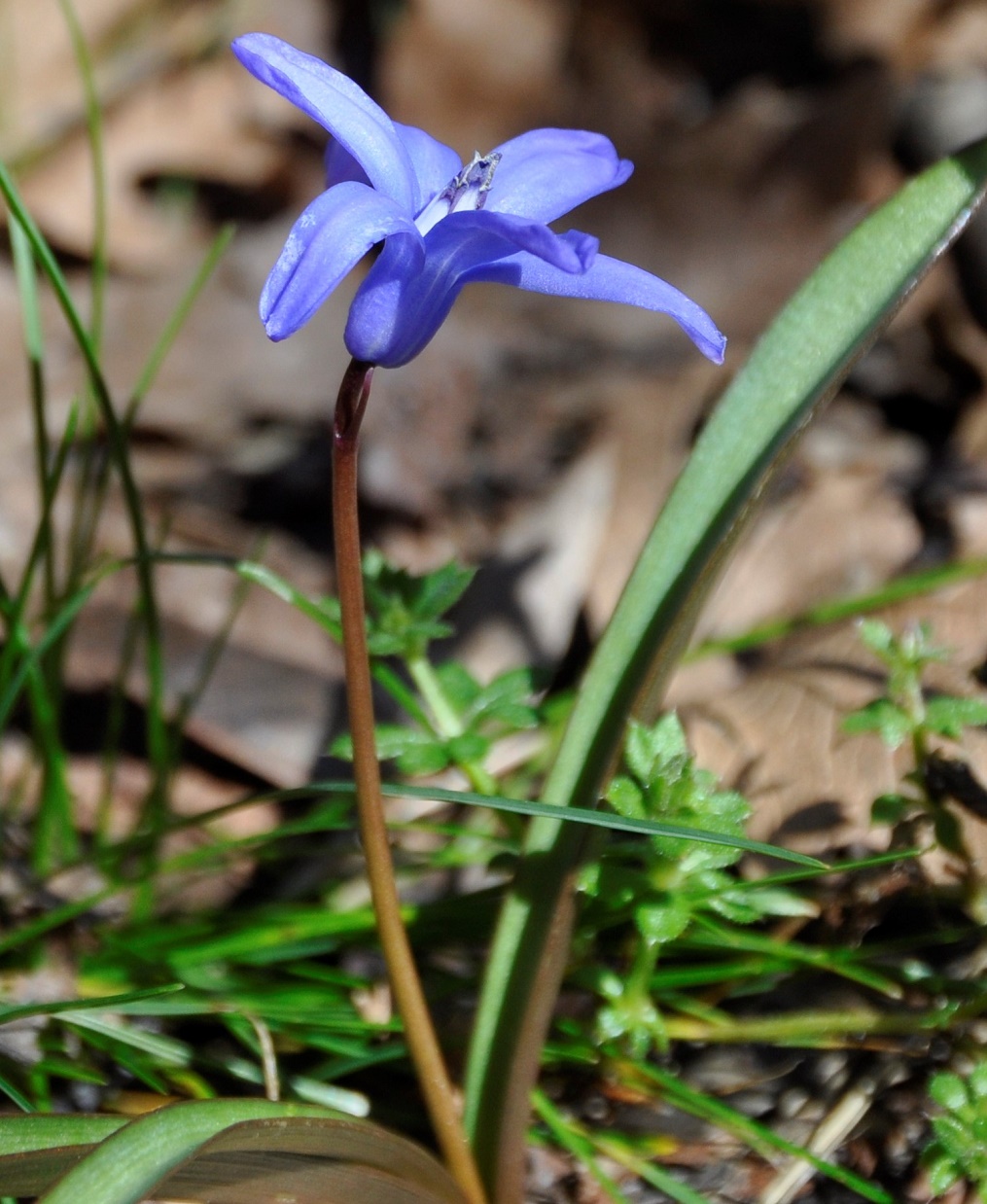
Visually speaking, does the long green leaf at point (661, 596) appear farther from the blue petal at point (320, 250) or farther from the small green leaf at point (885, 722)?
the blue petal at point (320, 250)

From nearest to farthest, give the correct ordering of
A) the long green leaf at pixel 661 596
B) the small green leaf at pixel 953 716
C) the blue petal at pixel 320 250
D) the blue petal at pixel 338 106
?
1. the blue petal at pixel 320 250
2. the blue petal at pixel 338 106
3. the long green leaf at pixel 661 596
4. the small green leaf at pixel 953 716

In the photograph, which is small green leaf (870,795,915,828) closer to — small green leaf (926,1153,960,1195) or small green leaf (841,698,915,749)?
small green leaf (841,698,915,749)

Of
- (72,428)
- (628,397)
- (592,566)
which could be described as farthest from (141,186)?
(72,428)

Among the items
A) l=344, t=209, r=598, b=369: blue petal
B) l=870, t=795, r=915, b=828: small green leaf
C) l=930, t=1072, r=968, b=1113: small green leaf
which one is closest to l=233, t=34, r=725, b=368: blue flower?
l=344, t=209, r=598, b=369: blue petal

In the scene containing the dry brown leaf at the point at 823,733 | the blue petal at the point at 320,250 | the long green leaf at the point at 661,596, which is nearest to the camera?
the blue petal at the point at 320,250

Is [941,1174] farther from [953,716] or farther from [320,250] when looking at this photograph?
[320,250]

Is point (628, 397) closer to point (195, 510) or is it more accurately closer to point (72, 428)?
point (195, 510)

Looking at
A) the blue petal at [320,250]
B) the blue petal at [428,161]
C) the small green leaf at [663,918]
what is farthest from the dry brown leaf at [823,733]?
the blue petal at [320,250]
